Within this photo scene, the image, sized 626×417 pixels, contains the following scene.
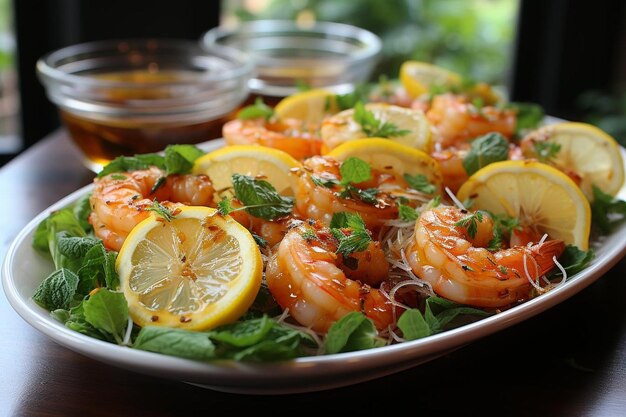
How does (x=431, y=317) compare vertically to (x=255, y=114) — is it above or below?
below

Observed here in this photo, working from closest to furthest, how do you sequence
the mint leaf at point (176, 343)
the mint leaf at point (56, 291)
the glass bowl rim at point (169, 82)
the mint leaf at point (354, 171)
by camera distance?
the mint leaf at point (176, 343)
the mint leaf at point (56, 291)
the mint leaf at point (354, 171)
the glass bowl rim at point (169, 82)

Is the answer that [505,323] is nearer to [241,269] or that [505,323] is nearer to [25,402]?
[241,269]

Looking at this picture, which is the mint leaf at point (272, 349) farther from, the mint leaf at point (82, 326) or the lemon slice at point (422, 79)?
the lemon slice at point (422, 79)

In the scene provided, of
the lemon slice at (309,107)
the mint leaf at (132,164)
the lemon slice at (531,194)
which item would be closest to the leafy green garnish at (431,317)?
the lemon slice at (531,194)

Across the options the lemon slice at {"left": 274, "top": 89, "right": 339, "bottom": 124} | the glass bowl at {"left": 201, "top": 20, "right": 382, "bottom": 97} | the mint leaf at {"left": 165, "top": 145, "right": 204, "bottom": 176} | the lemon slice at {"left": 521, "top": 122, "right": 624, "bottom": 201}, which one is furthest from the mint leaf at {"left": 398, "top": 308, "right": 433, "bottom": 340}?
the glass bowl at {"left": 201, "top": 20, "right": 382, "bottom": 97}

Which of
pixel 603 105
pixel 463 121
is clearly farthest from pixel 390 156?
pixel 603 105

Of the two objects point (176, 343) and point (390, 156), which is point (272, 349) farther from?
point (390, 156)
